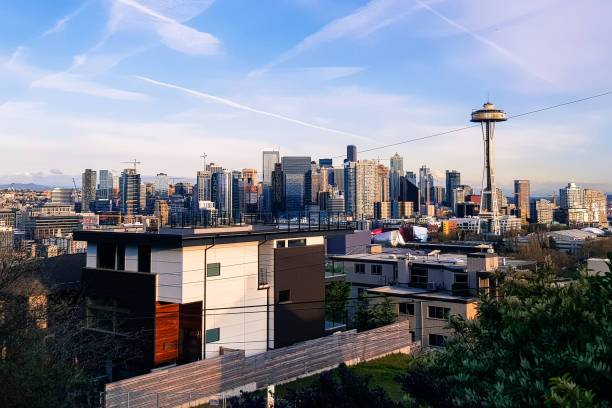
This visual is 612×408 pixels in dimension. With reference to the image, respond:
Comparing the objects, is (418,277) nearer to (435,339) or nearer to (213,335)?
(435,339)

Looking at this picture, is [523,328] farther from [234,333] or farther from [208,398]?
[234,333]

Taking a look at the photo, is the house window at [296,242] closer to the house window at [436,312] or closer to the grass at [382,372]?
the grass at [382,372]

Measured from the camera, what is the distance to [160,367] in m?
20.0

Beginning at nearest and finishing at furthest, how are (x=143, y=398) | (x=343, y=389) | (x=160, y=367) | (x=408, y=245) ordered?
1. (x=343, y=389)
2. (x=143, y=398)
3. (x=160, y=367)
4. (x=408, y=245)

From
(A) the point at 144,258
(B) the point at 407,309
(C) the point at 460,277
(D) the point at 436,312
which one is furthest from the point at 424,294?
(A) the point at 144,258

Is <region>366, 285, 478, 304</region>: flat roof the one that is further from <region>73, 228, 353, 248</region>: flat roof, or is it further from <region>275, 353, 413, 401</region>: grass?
<region>73, 228, 353, 248</region>: flat roof

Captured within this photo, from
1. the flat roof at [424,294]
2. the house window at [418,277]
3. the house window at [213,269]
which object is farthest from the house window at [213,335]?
the house window at [418,277]

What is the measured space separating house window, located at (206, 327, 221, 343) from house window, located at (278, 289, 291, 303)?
12.0ft

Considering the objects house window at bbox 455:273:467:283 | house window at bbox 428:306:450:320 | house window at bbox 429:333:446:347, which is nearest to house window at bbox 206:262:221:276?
house window at bbox 428:306:450:320

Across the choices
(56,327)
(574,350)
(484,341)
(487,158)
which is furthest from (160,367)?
(487,158)

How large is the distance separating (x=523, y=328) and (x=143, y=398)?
1104 centimetres

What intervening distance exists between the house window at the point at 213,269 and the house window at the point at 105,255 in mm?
4339

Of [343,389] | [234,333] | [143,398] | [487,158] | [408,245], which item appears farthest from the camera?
[487,158]

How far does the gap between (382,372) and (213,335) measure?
7314mm
